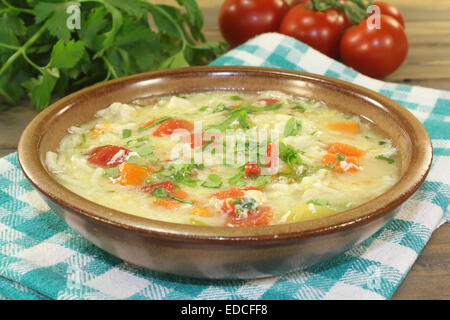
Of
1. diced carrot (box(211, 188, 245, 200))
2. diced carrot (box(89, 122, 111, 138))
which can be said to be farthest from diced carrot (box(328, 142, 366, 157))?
diced carrot (box(89, 122, 111, 138))

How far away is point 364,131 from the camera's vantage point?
258 centimetres

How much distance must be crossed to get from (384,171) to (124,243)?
1.02 metres

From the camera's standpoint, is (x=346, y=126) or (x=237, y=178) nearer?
(x=237, y=178)

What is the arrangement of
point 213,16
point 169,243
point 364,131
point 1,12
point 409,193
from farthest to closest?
point 213,16 < point 1,12 < point 364,131 < point 409,193 < point 169,243

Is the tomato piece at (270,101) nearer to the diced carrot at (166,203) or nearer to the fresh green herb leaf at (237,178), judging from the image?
the fresh green herb leaf at (237,178)

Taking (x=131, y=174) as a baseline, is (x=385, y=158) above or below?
below

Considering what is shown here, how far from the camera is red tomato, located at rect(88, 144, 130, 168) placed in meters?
2.26

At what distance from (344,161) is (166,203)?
693 mm

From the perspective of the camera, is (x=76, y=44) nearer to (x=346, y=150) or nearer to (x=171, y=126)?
(x=171, y=126)

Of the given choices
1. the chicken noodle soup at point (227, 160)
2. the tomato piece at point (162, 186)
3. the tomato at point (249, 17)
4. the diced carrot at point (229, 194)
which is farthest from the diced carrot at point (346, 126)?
the tomato at point (249, 17)

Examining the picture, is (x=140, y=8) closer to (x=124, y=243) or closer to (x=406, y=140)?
(x=406, y=140)

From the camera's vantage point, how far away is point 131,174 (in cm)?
212

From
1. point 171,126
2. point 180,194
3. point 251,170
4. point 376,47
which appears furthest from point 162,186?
point 376,47

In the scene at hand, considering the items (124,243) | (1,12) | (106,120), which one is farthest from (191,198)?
(1,12)
